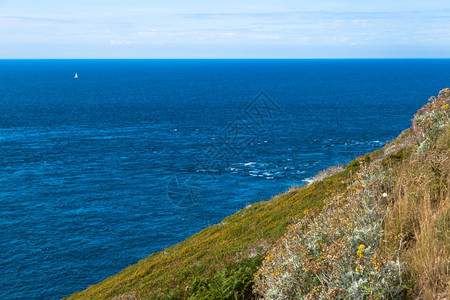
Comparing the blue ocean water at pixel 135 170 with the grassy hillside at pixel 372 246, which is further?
the blue ocean water at pixel 135 170

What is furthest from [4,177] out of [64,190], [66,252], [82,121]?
[82,121]

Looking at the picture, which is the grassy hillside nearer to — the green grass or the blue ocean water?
the green grass

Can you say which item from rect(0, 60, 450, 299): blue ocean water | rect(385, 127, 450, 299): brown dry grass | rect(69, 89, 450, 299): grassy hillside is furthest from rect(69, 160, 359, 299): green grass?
rect(0, 60, 450, 299): blue ocean water

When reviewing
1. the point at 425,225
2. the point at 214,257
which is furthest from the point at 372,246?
the point at 214,257

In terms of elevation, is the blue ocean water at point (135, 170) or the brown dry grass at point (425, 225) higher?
the brown dry grass at point (425, 225)

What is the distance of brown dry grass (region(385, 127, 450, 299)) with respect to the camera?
5898 mm

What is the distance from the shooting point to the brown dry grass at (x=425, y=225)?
5.90 metres

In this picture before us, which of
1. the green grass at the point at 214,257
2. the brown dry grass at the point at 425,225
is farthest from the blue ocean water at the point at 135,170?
the brown dry grass at the point at 425,225

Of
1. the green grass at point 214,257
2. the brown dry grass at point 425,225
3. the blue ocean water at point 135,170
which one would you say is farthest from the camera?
the blue ocean water at point 135,170

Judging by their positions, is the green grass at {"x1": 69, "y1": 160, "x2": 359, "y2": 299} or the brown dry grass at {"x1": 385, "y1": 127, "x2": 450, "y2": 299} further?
the green grass at {"x1": 69, "y1": 160, "x2": 359, "y2": 299}

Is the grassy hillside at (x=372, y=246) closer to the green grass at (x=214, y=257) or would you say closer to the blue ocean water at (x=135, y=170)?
the green grass at (x=214, y=257)

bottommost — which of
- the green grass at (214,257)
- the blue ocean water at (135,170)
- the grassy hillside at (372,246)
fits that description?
the blue ocean water at (135,170)

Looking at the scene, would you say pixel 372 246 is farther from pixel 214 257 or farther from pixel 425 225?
pixel 214 257

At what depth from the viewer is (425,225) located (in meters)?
6.77
